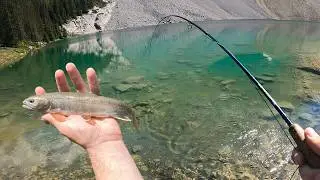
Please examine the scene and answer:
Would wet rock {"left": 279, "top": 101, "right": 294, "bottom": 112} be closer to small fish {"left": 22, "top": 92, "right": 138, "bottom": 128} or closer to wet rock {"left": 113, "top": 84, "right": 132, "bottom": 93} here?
wet rock {"left": 113, "top": 84, "right": 132, "bottom": 93}

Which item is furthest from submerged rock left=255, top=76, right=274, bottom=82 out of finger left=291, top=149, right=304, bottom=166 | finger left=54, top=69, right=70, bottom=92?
finger left=291, top=149, right=304, bottom=166

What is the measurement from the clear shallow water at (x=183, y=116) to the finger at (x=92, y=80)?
31.2ft

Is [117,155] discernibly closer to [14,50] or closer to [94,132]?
[94,132]

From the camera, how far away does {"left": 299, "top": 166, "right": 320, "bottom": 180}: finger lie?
3.77 metres

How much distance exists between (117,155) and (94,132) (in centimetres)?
51

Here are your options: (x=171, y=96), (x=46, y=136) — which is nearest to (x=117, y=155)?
(x=46, y=136)

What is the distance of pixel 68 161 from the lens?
666 inches

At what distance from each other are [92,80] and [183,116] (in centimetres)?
1680

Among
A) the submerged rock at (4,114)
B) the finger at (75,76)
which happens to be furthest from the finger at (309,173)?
the submerged rock at (4,114)

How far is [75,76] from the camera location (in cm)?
602

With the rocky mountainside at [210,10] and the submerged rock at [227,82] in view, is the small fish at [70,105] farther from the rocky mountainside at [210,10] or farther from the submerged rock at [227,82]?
the rocky mountainside at [210,10]

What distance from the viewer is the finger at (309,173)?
12.4 ft

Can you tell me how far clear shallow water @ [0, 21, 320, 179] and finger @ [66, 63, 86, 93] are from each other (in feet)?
31.5

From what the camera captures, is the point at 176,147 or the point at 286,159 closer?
the point at 286,159
